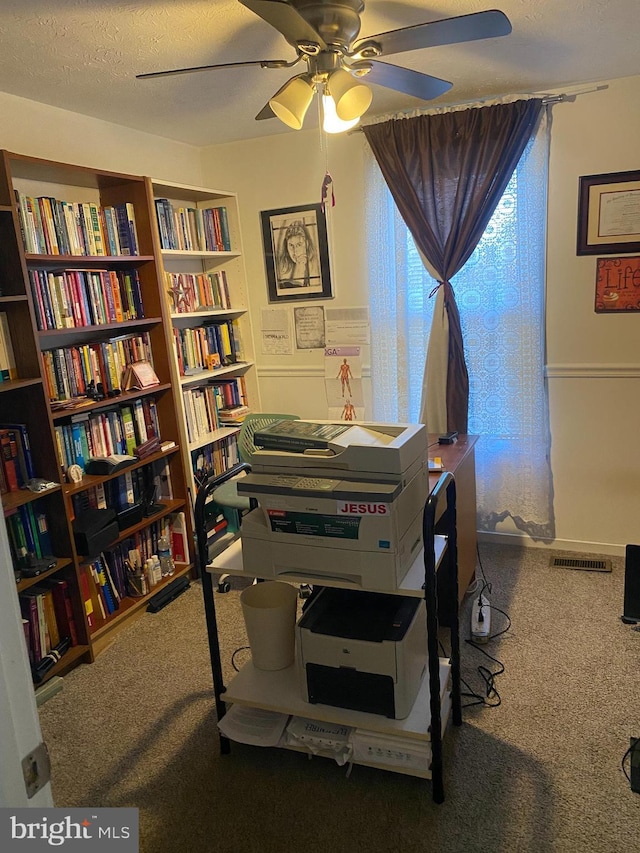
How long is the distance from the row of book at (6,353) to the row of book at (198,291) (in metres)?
1.03

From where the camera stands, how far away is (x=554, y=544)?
3451 millimetres

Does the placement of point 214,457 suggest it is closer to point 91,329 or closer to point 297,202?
point 91,329

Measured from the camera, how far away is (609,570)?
10.3 feet

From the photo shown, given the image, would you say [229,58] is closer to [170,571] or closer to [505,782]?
[170,571]

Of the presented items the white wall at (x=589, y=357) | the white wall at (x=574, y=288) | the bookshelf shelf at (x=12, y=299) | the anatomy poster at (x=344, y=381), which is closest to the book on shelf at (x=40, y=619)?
the bookshelf shelf at (x=12, y=299)

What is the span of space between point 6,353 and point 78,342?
0.52m

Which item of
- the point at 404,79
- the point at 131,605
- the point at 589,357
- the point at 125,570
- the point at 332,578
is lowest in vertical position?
the point at 131,605

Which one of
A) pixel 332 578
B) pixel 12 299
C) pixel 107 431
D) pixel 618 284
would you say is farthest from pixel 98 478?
pixel 618 284

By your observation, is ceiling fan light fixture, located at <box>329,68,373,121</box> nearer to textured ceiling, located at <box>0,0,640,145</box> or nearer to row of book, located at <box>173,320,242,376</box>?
textured ceiling, located at <box>0,0,640,145</box>

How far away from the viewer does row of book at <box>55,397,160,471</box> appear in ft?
8.91

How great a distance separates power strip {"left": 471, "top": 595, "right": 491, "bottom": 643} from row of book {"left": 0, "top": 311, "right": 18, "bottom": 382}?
2.23 m

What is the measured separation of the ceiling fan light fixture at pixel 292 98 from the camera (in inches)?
76.6

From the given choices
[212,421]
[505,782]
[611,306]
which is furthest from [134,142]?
[505,782]

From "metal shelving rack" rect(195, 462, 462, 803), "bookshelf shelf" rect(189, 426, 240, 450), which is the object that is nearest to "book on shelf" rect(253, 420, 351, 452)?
"metal shelving rack" rect(195, 462, 462, 803)
